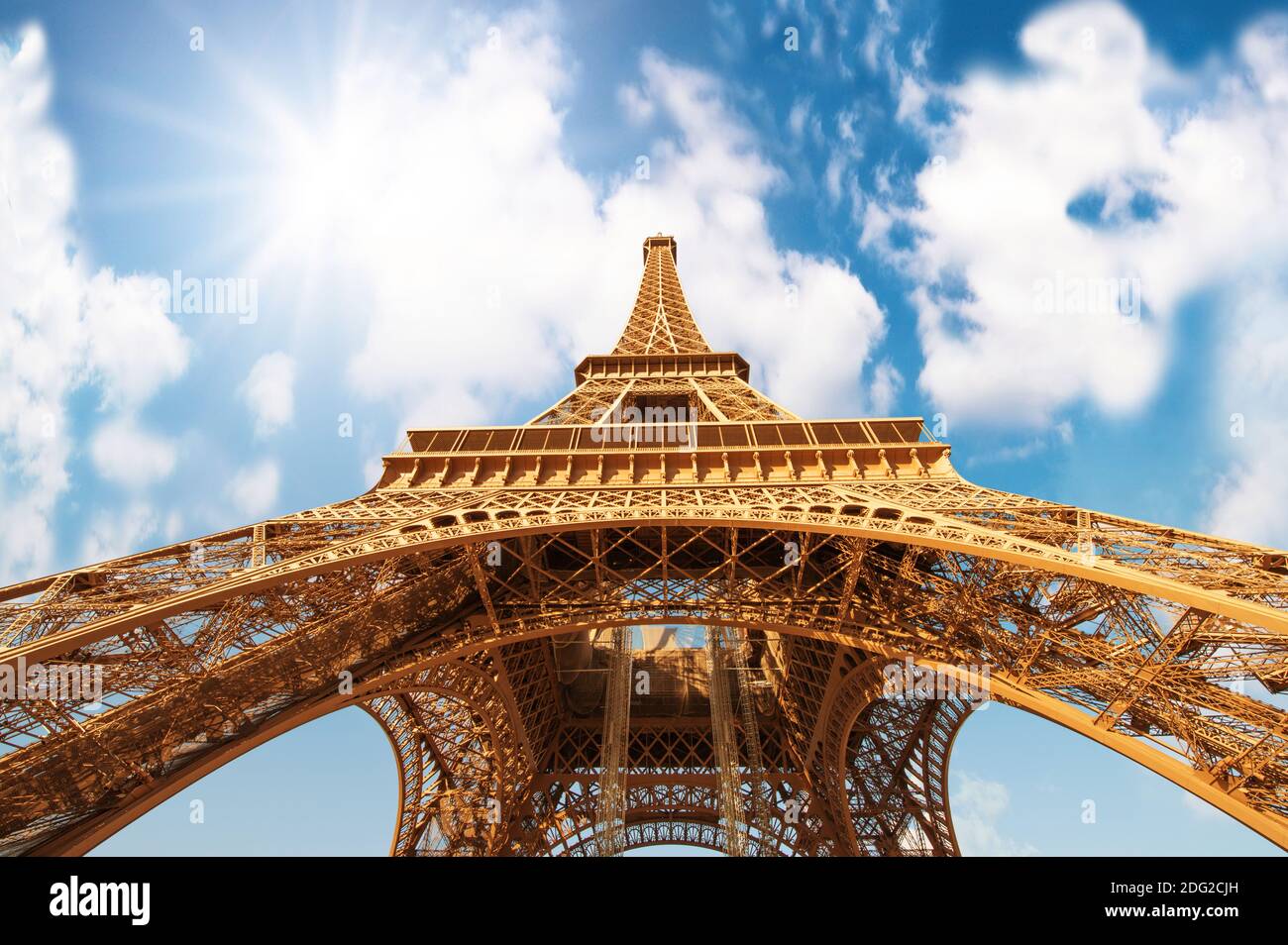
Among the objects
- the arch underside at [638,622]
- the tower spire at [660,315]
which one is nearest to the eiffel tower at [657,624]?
the arch underside at [638,622]

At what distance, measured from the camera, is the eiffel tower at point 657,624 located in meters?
8.52

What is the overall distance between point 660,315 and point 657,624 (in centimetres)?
2282

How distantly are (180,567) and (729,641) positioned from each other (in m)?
19.2

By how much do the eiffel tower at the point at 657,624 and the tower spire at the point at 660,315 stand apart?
14.7 ft

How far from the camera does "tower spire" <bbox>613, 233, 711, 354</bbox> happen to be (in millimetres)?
31062

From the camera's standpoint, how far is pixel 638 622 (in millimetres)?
14258
